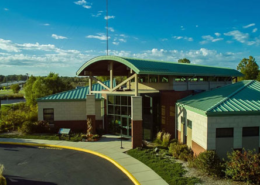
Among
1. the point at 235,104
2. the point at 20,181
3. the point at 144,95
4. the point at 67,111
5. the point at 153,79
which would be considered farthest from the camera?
the point at 67,111

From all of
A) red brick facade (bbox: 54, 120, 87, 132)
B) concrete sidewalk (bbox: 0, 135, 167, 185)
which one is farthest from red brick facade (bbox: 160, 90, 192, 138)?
red brick facade (bbox: 54, 120, 87, 132)

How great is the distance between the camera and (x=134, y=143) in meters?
15.4

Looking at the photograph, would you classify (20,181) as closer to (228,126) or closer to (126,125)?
(126,125)

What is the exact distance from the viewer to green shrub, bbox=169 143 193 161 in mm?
12898

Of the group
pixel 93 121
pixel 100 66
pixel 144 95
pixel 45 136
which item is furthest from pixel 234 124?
pixel 45 136

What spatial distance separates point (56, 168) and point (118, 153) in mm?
4310

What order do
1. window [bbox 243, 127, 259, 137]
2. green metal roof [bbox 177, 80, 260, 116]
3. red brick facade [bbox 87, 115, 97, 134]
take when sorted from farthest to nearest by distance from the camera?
red brick facade [bbox 87, 115, 97, 134] → window [bbox 243, 127, 259, 137] → green metal roof [bbox 177, 80, 260, 116]

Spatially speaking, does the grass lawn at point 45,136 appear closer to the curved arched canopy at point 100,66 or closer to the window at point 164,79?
the curved arched canopy at point 100,66

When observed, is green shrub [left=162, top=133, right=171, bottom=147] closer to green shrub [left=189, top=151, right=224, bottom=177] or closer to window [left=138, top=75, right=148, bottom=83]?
green shrub [left=189, top=151, right=224, bottom=177]

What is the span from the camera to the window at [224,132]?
11.7 m

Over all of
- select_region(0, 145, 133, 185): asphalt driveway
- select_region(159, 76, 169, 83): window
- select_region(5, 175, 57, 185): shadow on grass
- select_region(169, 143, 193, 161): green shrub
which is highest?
select_region(159, 76, 169, 83): window

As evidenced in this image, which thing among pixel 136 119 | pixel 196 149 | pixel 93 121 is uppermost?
pixel 136 119

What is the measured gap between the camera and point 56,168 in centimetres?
1213

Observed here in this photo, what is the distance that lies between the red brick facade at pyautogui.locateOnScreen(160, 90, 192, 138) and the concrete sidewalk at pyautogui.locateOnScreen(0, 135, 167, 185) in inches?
139
